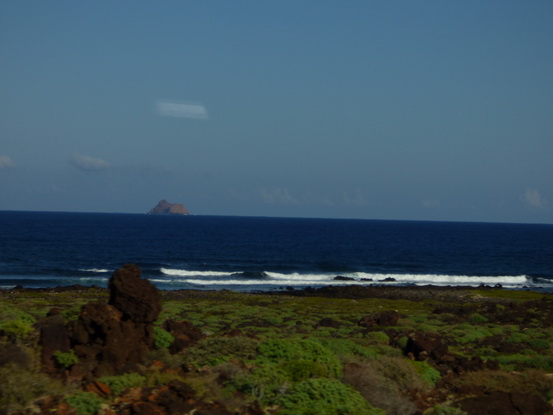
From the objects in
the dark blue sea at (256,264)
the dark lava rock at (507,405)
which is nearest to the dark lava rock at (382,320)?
the dark lava rock at (507,405)

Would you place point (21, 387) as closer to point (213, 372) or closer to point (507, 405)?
point (213, 372)

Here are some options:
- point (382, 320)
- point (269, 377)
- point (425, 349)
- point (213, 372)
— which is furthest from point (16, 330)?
point (382, 320)

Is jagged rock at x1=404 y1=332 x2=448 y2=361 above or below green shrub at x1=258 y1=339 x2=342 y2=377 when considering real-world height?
Result: below

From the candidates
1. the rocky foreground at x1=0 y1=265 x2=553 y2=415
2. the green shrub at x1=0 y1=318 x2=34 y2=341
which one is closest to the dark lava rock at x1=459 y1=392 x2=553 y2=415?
the rocky foreground at x1=0 y1=265 x2=553 y2=415

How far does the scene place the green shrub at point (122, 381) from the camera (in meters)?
12.4

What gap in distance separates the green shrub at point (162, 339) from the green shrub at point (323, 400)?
4.70 meters

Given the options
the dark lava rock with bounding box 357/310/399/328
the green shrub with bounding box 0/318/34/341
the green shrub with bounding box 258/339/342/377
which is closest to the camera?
the green shrub with bounding box 0/318/34/341

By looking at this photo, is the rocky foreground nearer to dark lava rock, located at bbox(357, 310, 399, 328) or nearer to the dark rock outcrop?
the dark rock outcrop

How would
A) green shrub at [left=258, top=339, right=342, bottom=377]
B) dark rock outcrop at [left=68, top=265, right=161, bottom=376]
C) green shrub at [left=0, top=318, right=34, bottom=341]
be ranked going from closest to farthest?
dark rock outcrop at [left=68, top=265, right=161, bottom=376] < green shrub at [left=0, top=318, right=34, bottom=341] < green shrub at [left=258, top=339, right=342, bottom=377]

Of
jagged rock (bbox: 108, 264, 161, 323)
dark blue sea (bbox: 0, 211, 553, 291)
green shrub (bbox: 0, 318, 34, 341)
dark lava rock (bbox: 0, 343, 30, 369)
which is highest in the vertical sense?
jagged rock (bbox: 108, 264, 161, 323)

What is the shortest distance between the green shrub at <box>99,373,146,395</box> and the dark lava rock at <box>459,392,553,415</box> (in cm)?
710

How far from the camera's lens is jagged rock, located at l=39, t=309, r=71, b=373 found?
13688 mm

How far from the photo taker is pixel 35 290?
2158 inches

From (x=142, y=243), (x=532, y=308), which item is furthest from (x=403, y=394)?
(x=142, y=243)
